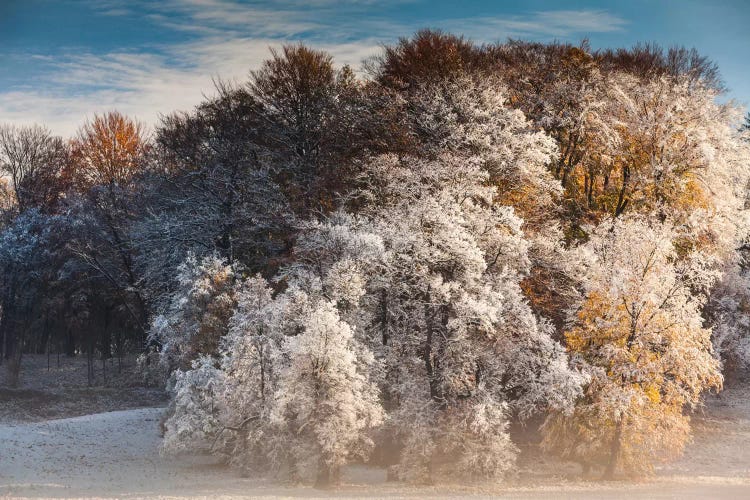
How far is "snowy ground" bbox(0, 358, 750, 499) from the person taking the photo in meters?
28.5

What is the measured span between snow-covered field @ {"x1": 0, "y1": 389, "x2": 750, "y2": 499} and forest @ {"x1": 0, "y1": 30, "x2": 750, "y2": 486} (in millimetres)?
1094

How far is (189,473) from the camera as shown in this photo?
3306 cm

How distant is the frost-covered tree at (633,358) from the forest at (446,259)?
0.09 metres

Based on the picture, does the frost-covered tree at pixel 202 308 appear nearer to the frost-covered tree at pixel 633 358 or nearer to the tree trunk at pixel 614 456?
the frost-covered tree at pixel 633 358

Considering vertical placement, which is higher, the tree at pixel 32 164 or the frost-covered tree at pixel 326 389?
the tree at pixel 32 164

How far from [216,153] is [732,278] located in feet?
85.7

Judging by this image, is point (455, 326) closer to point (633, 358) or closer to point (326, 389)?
point (326, 389)

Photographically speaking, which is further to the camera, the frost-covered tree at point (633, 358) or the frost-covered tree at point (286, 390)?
the frost-covered tree at point (633, 358)

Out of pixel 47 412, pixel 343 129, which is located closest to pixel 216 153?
pixel 343 129

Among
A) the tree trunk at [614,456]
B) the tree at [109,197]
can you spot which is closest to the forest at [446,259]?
the tree trunk at [614,456]

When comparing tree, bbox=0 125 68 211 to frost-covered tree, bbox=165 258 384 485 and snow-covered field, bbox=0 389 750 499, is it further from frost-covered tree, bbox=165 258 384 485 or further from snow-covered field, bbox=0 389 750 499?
frost-covered tree, bbox=165 258 384 485

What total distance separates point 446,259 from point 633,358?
7.53 m

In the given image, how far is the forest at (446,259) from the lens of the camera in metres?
29.6

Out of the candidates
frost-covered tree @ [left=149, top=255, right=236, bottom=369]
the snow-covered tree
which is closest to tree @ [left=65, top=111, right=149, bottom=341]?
frost-covered tree @ [left=149, top=255, right=236, bottom=369]
